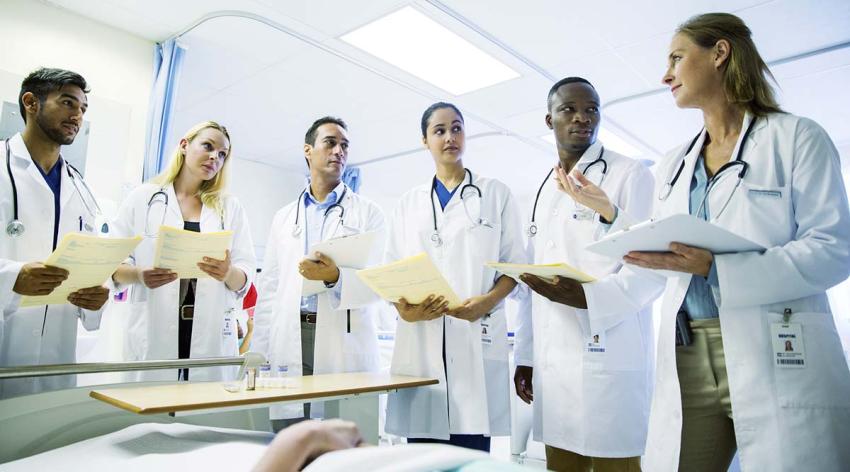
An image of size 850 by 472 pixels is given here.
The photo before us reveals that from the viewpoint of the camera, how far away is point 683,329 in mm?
1336

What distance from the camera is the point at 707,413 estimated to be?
1291 mm

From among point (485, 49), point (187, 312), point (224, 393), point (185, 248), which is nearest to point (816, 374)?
point (224, 393)

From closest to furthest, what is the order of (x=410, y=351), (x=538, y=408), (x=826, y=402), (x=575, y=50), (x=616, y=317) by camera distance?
(x=826, y=402), (x=616, y=317), (x=538, y=408), (x=410, y=351), (x=575, y=50)

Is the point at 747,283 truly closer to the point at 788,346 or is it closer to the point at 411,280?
the point at 788,346

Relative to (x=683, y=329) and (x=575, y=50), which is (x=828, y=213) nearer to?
(x=683, y=329)

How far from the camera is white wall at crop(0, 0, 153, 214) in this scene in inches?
110

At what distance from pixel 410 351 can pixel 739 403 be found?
1.08 metres

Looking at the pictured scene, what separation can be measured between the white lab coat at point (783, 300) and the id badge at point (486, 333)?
666mm

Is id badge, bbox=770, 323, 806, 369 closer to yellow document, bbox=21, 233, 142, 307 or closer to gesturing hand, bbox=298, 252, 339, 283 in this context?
gesturing hand, bbox=298, 252, 339, 283

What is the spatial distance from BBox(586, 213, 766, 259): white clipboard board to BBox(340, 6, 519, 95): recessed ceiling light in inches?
91.0

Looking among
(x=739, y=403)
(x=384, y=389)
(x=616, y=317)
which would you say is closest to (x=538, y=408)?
(x=616, y=317)

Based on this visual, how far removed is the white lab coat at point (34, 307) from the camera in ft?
5.64

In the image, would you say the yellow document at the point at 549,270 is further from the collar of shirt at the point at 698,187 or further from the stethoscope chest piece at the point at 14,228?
the stethoscope chest piece at the point at 14,228

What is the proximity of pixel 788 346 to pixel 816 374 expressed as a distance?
7 cm
